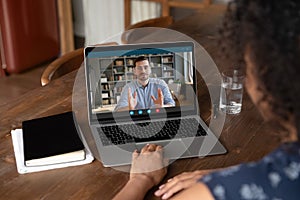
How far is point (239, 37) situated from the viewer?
0.83 meters

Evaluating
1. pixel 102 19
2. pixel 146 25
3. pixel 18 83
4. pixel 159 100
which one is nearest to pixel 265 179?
pixel 159 100

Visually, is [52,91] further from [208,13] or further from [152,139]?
[208,13]

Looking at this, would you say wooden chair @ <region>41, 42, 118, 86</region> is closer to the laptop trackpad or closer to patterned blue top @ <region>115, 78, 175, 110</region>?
patterned blue top @ <region>115, 78, 175, 110</region>

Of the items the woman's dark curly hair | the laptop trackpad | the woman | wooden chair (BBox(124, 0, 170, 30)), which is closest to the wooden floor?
wooden chair (BBox(124, 0, 170, 30))

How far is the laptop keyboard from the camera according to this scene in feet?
4.27

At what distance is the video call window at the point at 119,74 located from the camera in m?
1.34

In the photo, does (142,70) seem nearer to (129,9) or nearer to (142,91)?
(142,91)

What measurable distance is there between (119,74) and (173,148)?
0.27m

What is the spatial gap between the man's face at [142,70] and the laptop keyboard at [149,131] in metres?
0.14

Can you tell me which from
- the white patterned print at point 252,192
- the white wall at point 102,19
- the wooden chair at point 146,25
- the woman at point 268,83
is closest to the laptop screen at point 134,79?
the woman at point 268,83

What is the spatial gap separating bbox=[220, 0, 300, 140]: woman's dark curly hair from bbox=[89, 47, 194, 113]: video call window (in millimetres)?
567

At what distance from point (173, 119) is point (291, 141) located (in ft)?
1.89

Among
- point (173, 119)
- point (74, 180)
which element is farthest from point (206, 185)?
point (173, 119)

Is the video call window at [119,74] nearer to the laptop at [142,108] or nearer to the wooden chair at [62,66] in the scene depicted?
the laptop at [142,108]
